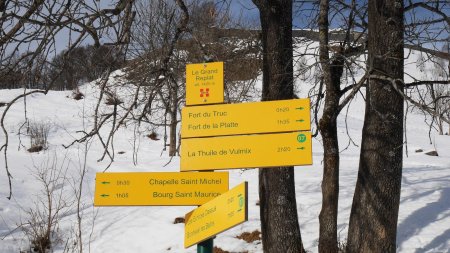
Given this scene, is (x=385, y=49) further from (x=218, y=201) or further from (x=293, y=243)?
(x=218, y=201)

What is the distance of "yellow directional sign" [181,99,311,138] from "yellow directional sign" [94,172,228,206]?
0.24 meters

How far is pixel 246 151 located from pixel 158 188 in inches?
21.4

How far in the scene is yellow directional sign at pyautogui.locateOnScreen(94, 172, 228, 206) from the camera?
2.53 meters

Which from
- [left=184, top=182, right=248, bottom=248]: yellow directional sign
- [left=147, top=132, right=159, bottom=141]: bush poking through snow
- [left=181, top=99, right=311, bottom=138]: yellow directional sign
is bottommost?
[left=147, top=132, right=159, bottom=141]: bush poking through snow

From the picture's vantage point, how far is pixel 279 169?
4.72 meters

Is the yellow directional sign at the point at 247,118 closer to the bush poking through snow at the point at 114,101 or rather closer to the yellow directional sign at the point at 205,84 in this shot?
the yellow directional sign at the point at 205,84

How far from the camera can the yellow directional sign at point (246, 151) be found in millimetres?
2359

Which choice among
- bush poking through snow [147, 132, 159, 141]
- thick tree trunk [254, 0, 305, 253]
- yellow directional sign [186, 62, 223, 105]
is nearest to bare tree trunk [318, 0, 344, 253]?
thick tree trunk [254, 0, 305, 253]

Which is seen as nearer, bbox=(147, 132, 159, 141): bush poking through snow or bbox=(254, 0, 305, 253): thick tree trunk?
bbox=(254, 0, 305, 253): thick tree trunk

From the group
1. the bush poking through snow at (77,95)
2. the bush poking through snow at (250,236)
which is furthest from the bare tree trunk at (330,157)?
the bush poking through snow at (77,95)

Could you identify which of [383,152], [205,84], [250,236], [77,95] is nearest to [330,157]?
[383,152]

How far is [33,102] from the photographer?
74.6 feet

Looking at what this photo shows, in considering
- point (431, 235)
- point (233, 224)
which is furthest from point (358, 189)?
point (233, 224)

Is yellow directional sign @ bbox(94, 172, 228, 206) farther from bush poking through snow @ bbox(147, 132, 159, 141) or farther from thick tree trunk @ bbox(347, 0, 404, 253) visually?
bush poking through snow @ bbox(147, 132, 159, 141)
